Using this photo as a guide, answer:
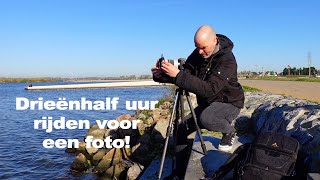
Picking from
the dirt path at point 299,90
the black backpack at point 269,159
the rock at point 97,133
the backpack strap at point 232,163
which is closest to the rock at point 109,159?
the rock at point 97,133

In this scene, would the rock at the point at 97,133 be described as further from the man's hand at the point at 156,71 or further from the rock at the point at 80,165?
the man's hand at the point at 156,71

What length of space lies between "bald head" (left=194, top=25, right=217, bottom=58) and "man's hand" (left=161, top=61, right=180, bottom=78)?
47 cm

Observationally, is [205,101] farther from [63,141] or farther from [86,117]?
[86,117]

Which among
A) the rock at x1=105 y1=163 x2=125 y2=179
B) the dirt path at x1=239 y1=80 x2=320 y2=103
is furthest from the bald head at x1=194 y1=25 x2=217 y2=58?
the dirt path at x1=239 y1=80 x2=320 y2=103

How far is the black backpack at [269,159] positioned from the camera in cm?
356

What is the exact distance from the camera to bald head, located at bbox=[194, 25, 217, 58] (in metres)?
4.37

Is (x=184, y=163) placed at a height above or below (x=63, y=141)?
above

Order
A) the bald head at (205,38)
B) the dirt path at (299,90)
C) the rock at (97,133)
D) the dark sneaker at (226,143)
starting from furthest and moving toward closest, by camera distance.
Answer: the dirt path at (299,90) < the rock at (97,133) < the dark sneaker at (226,143) < the bald head at (205,38)

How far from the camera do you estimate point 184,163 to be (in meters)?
5.17

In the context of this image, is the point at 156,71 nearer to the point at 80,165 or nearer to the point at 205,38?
the point at 205,38

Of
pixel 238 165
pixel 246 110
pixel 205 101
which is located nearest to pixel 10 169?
pixel 246 110

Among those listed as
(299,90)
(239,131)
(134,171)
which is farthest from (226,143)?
(299,90)

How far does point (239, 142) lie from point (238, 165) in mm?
1976

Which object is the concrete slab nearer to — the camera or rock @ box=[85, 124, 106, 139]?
the camera
